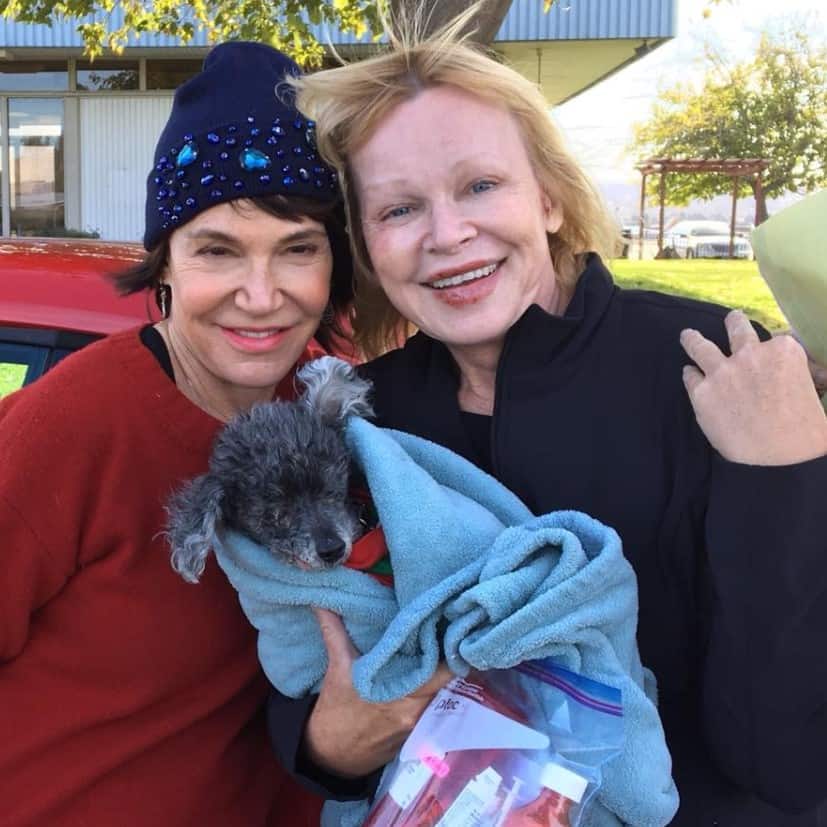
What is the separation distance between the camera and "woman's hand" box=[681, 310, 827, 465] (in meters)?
1.51

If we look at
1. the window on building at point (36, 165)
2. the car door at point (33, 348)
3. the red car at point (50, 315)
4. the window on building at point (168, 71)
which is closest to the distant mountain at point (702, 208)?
the window on building at point (168, 71)

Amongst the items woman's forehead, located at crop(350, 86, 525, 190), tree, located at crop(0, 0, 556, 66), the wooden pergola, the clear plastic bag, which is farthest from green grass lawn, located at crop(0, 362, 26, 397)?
the wooden pergola

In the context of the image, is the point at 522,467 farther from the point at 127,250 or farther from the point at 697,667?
the point at 127,250

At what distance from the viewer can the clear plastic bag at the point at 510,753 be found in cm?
144

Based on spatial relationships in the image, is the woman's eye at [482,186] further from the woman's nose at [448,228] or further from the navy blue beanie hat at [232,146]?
the navy blue beanie hat at [232,146]

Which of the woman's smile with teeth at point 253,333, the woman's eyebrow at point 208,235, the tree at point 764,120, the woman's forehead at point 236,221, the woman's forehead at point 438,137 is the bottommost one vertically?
the woman's smile with teeth at point 253,333

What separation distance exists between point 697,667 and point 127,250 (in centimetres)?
243

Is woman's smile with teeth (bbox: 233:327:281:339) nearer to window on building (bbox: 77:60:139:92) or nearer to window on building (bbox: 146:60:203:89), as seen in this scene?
window on building (bbox: 146:60:203:89)

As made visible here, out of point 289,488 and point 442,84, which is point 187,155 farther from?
point 289,488

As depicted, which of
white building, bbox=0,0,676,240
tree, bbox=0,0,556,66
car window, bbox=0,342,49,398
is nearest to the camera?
car window, bbox=0,342,49,398

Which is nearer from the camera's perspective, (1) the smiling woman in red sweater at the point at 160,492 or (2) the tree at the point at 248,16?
(1) the smiling woman in red sweater at the point at 160,492

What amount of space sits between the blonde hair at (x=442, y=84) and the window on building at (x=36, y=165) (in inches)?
629

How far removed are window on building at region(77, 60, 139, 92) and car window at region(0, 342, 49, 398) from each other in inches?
609

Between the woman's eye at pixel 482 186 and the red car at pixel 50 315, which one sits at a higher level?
the woman's eye at pixel 482 186
